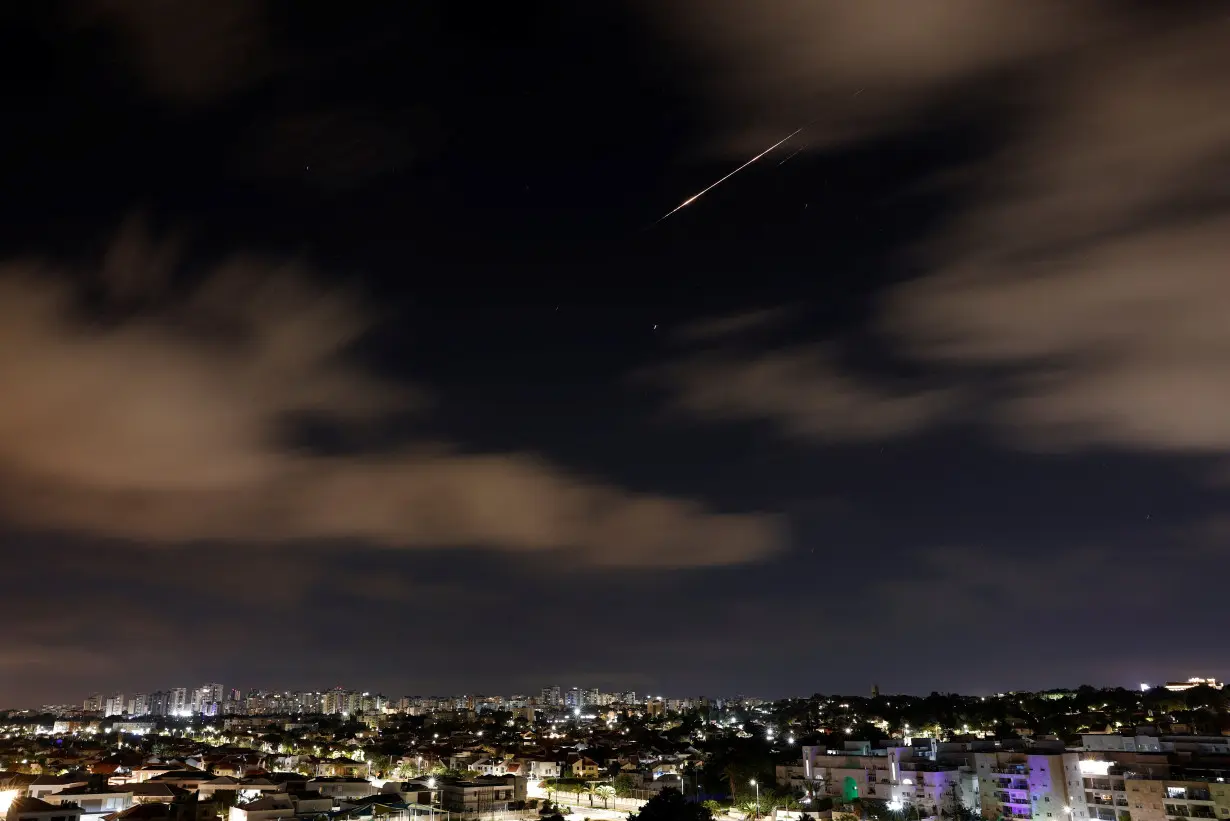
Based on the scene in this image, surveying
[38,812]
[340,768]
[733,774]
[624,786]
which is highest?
[38,812]

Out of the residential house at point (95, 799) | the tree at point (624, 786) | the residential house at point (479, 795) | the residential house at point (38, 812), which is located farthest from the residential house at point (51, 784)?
the tree at point (624, 786)

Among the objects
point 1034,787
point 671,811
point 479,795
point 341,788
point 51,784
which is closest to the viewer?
point 671,811

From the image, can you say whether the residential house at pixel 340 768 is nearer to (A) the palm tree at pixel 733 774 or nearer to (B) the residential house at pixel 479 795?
(B) the residential house at pixel 479 795

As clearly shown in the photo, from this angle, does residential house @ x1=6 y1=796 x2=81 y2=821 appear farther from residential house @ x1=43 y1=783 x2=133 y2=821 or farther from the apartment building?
the apartment building

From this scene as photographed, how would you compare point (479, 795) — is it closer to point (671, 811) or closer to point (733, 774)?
point (733, 774)

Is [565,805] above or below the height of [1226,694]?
below

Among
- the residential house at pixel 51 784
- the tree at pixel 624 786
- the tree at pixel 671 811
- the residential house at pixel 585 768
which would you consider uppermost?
the residential house at pixel 51 784

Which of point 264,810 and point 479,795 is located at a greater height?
point 264,810

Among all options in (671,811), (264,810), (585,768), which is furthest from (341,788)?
(585,768)

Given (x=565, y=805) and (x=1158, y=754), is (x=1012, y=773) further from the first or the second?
(x=565, y=805)

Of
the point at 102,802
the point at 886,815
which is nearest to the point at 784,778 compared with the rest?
the point at 886,815

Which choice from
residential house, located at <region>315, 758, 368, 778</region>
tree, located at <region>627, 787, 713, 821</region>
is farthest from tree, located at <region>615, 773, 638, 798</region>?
tree, located at <region>627, 787, 713, 821</region>
